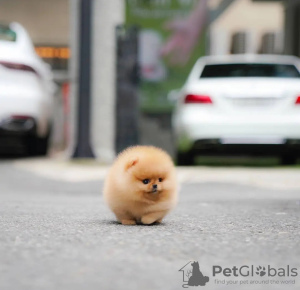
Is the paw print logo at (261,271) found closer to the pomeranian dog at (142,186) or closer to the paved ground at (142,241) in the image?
the paved ground at (142,241)

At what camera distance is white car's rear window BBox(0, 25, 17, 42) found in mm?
11336

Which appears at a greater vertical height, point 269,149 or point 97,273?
point 97,273

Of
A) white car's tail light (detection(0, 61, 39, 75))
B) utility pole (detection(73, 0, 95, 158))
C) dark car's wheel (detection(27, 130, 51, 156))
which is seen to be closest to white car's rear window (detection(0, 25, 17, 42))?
white car's tail light (detection(0, 61, 39, 75))

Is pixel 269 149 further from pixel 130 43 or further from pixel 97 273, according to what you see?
pixel 97 273

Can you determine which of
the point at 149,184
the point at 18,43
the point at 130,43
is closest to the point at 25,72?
the point at 18,43

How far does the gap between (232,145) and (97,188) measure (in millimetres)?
2149

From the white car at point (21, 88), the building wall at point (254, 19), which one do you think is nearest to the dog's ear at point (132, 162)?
the white car at point (21, 88)

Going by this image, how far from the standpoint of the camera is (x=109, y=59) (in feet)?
43.3

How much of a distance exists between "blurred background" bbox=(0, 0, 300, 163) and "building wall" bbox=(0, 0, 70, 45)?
0.06ft

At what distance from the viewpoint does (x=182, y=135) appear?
1041 centimetres

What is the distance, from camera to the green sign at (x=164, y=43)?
46.4 ft

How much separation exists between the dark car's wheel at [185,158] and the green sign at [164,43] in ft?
11.4

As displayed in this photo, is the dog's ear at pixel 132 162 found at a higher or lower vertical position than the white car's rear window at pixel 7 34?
lower

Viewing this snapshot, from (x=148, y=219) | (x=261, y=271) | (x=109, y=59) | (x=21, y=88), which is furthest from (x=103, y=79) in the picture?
(x=261, y=271)
